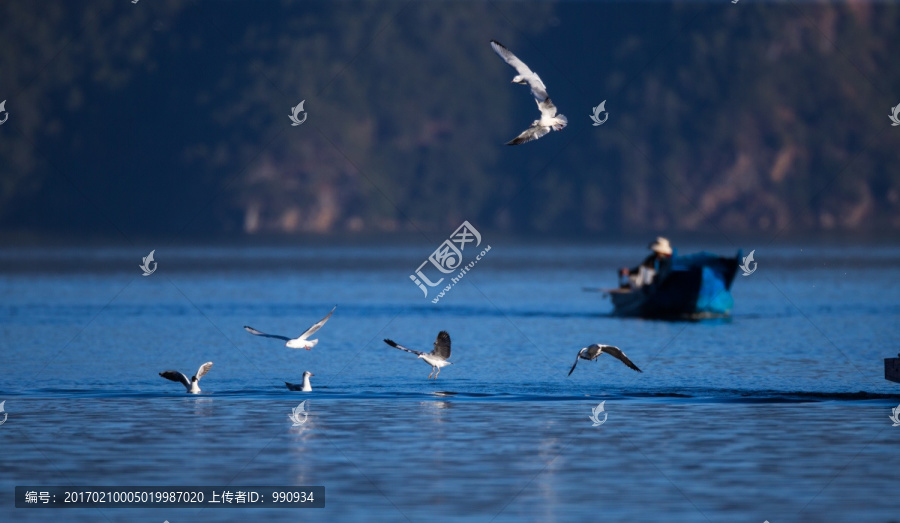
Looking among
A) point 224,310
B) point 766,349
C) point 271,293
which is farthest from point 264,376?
point 271,293

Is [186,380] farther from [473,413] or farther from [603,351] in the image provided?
[603,351]

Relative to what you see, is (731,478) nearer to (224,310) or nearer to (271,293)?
(224,310)

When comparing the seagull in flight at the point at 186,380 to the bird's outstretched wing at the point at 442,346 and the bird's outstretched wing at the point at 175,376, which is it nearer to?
the bird's outstretched wing at the point at 175,376

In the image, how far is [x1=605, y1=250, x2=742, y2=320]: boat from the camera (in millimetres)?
50781

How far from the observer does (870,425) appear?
1007 inches

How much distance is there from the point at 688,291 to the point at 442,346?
23.2 m

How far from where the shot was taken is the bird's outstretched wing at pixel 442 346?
93.7 ft
